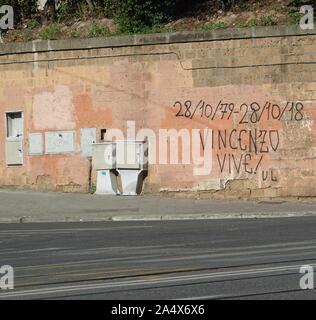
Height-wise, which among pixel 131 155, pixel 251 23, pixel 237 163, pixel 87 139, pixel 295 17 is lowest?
pixel 237 163

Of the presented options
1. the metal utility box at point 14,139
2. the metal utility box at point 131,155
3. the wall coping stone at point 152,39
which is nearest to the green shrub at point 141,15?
the wall coping stone at point 152,39

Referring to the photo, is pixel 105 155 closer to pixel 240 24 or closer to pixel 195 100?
pixel 195 100

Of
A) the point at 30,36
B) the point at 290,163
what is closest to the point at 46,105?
the point at 30,36

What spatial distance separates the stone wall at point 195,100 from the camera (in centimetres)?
2073

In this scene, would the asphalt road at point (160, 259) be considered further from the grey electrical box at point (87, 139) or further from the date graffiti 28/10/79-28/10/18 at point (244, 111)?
the grey electrical box at point (87, 139)

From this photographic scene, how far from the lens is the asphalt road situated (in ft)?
27.3

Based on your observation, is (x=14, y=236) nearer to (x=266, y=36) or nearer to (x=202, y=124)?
(x=202, y=124)

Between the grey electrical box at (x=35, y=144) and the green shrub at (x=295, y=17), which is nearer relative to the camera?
the green shrub at (x=295, y=17)

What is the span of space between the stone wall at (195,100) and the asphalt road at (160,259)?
14.9ft
